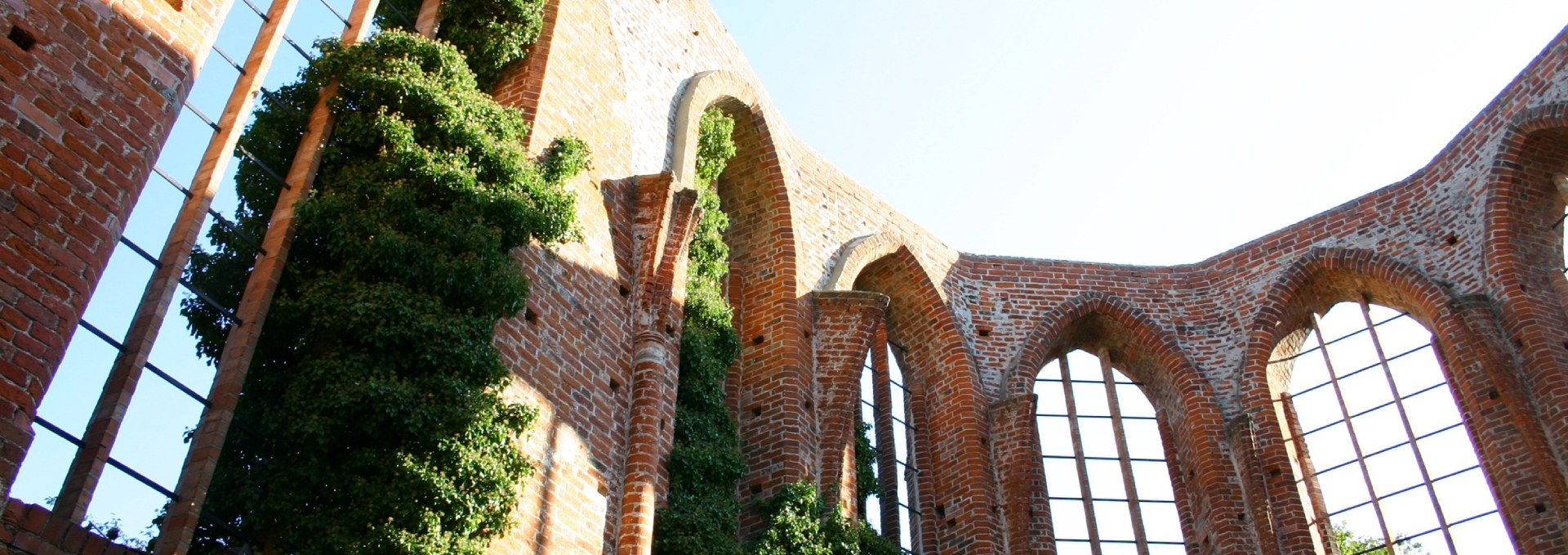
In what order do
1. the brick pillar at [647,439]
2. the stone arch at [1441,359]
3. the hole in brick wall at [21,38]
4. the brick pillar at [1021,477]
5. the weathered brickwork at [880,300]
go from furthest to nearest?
the brick pillar at [1021,477] < the stone arch at [1441,359] < the brick pillar at [647,439] < the weathered brickwork at [880,300] < the hole in brick wall at [21,38]

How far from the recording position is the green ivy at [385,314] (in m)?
8.48

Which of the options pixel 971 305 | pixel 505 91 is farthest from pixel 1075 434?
pixel 505 91

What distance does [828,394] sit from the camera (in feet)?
46.3

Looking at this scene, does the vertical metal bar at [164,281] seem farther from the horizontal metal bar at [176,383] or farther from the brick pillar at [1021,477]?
the brick pillar at [1021,477]

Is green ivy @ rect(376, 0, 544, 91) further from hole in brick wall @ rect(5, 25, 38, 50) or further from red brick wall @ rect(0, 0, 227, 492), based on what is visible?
hole in brick wall @ rect(5, 25, 38, 50)

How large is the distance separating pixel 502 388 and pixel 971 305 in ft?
28.2

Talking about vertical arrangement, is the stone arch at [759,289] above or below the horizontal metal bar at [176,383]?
above

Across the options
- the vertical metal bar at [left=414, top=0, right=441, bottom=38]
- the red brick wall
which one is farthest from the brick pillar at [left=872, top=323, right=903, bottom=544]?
the red brick wall

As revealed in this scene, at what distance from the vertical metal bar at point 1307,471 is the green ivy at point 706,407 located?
20.4 feet

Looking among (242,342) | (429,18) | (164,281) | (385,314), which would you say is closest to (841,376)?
(429,18)

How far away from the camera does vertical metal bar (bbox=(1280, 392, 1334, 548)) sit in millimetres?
15492

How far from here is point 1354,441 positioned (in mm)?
15812

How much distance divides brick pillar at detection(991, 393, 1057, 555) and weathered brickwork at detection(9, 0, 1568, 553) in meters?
0.03

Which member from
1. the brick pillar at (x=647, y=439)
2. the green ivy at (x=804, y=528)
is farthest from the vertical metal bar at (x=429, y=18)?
the green ivy at (x=804, y=528)
